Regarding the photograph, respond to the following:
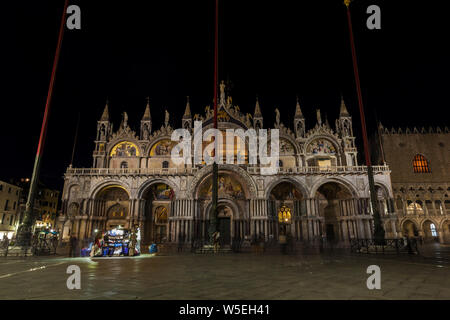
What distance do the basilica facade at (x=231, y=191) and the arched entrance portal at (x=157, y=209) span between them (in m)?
0.13

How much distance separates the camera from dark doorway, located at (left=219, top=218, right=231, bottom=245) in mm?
31359

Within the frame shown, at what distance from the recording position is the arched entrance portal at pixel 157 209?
106 feet

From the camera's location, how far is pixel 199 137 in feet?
110

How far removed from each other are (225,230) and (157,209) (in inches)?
368

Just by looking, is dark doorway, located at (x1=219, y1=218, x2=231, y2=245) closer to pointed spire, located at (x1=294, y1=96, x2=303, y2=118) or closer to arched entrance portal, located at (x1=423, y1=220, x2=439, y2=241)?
pointed spire, located at (x1=294, y1=96, x2=303, y2=118)

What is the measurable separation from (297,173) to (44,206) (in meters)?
61.3

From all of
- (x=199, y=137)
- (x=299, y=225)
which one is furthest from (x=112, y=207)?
(x=299, y=225)

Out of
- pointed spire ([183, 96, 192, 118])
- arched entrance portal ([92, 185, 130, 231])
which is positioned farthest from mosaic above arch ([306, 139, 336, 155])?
arched entrance portal ([92, 185, 130, 231])

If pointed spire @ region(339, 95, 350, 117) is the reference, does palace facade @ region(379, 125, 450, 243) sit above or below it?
below

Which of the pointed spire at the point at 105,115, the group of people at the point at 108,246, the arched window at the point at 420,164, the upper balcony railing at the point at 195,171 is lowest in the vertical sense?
the group of people at the point at 108,246

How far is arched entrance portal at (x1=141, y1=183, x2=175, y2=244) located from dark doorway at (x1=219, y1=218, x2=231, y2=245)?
687cm

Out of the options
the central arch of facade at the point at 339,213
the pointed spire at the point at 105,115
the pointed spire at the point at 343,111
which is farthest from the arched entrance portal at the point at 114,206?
the pointed spire at the point at 343,111

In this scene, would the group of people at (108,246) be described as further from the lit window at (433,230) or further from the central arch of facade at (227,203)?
the lit window at (433,230)
